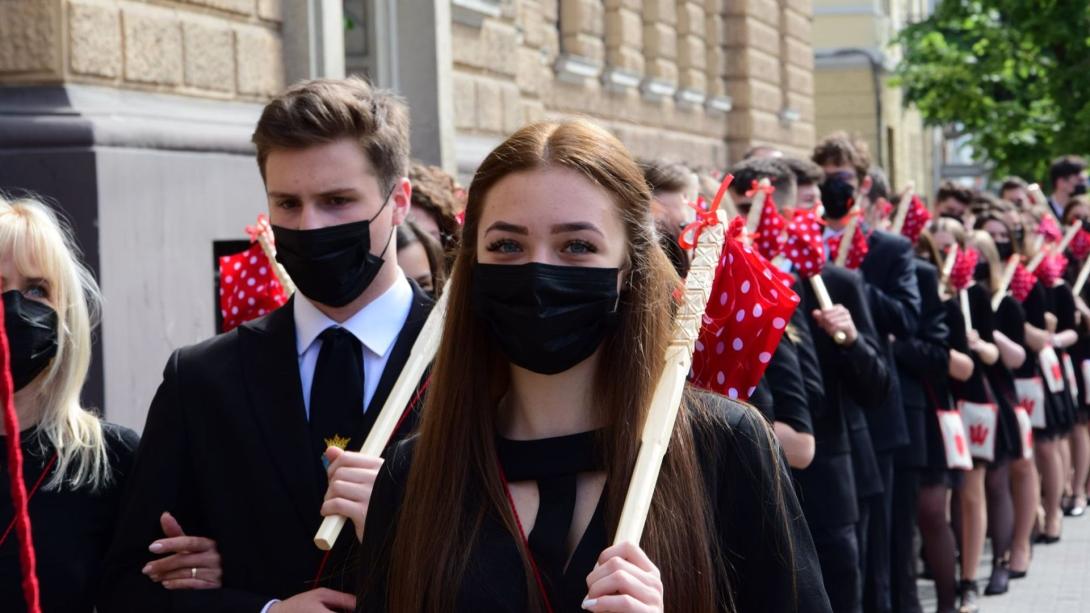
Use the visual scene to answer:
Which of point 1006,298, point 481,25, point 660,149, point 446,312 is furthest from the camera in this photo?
point 660,149

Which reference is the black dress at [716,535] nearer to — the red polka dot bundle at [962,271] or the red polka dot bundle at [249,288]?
the red polka dot bundle at [249,288]

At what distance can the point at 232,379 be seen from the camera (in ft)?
12.0

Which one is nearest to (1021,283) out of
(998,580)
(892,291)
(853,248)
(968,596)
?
(998,580)

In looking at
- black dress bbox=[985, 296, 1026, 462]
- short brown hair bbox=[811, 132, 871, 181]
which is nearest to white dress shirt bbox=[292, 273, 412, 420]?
short brown hair bbox=[811, 132, 871, 181]

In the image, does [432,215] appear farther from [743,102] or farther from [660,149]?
[743,102]

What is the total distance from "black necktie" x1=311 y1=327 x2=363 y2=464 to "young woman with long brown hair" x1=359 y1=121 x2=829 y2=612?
0.57 m

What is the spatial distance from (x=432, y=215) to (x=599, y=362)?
3.05 meters

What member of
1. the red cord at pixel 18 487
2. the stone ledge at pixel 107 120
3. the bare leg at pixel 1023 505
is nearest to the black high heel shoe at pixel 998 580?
the bare leg at pixel 1023 505

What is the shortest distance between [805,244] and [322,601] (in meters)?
3.64

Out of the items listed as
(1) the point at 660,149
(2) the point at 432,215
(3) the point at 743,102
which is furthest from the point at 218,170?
(3) the point at 743,102

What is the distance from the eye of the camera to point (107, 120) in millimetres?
7719

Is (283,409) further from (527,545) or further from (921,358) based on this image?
(921,358)

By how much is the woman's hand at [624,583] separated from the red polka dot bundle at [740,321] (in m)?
1.38

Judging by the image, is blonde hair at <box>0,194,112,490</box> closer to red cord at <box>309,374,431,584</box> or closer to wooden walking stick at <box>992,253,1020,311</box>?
red cord at <box>309,374,431,584</box>
